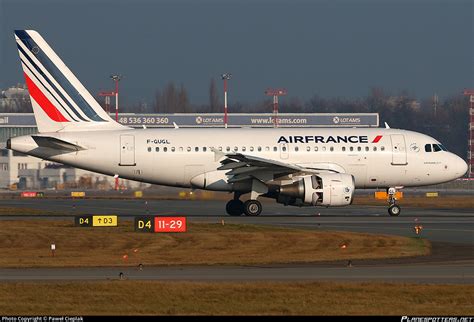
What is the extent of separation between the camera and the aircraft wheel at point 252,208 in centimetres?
5109

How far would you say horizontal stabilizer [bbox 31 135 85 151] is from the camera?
49969 millimetres

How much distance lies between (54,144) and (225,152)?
28.4 ft

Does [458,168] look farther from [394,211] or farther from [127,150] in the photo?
[127,150]

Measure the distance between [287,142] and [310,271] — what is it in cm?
2375

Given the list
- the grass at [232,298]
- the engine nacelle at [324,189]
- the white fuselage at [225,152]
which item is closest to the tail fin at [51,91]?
the white fuselage at [225,152]

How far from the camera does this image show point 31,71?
51938 mm

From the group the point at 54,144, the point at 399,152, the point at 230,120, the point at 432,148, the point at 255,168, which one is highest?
the point at 230,120

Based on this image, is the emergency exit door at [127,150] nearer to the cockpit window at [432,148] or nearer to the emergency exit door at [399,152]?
the emergency exit door at [399,152]

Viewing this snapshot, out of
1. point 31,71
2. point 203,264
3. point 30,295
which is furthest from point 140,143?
point 30,295

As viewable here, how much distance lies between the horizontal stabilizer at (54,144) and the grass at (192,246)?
27.1ft

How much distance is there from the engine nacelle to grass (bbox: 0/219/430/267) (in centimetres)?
673

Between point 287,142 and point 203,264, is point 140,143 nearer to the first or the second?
point 287,142

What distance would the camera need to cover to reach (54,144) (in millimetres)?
50406
